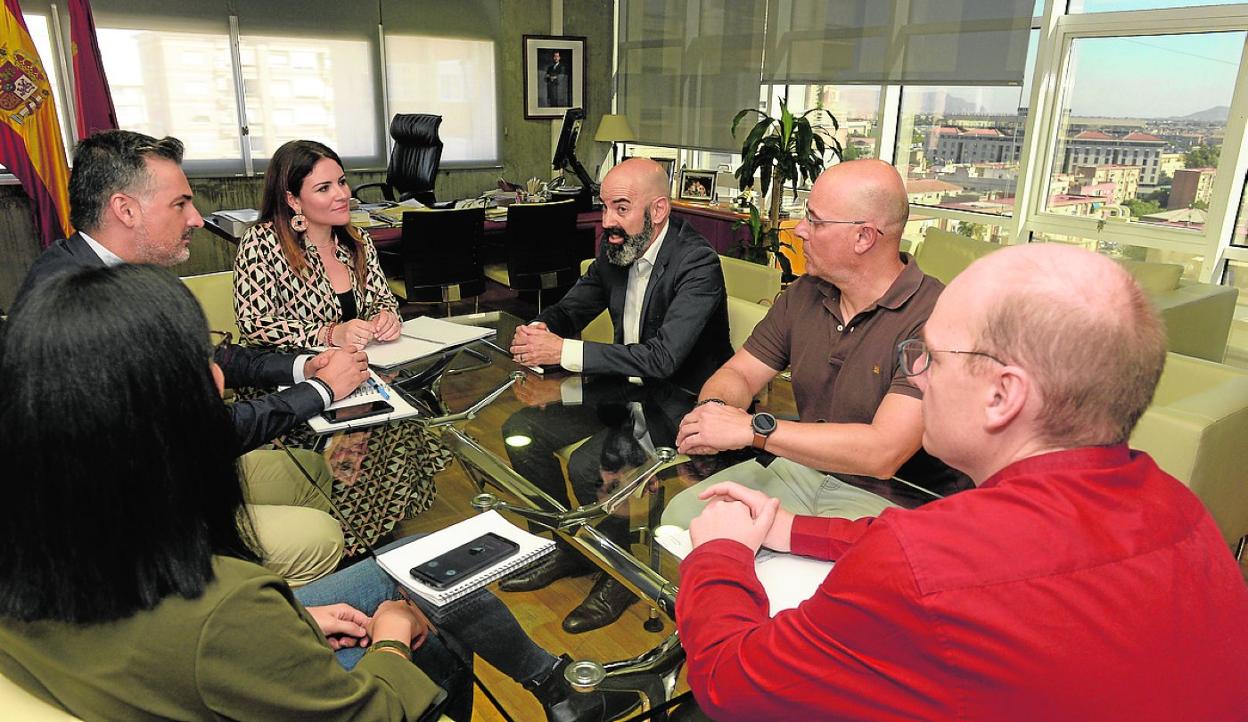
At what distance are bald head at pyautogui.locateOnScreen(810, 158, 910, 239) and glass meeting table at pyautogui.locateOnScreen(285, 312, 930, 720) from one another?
64 centimetres

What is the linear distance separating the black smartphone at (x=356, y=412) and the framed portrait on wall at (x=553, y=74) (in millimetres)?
5936

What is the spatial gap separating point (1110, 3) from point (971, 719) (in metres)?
5.06

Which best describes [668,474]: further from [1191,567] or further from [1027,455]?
[1191,567]

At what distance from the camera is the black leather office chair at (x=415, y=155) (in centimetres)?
585

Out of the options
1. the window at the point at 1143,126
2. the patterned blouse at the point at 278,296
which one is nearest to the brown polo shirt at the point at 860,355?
the patterned blouse at the point at 278,296

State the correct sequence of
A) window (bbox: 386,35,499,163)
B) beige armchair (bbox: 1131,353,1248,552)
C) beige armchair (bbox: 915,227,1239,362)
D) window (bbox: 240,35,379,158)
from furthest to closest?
window (bbox: 386,35,499,163) < window (bbox: 240,35,379,158) < beige armchair (bbox: 915,227,1239,362) < beige armchair (bbox: 1131,353,1248,552)

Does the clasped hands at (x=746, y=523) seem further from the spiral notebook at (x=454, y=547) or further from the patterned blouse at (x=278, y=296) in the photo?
the patterned blouse at (x=278, y=296)

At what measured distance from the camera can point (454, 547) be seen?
1.33 meters

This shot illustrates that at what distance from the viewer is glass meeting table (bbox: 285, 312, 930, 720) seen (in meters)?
1.14

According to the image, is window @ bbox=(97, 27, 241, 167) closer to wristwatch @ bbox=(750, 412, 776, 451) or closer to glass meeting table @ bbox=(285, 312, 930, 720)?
glass meeting table @ bbox=(285, 312, 930, 720)

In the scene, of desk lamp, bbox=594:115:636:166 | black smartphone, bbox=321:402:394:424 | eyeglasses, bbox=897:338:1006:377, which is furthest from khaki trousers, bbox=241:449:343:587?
desk lamp, bbox=594:115:636:166

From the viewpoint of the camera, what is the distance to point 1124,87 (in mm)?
4523

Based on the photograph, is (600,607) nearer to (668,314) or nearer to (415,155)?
(668,314)

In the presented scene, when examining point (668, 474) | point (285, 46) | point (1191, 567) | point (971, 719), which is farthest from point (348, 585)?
point (285, 46)
